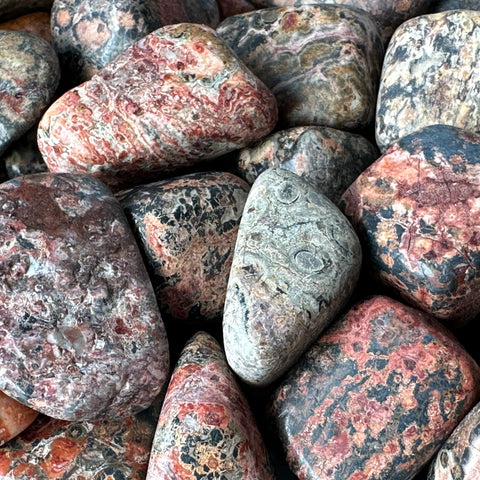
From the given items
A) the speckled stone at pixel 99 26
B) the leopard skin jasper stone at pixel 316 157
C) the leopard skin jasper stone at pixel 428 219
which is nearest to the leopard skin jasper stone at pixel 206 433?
the leopard skin jasper stone at pixel 428 219

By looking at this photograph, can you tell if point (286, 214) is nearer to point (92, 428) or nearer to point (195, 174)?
point (195, 174)

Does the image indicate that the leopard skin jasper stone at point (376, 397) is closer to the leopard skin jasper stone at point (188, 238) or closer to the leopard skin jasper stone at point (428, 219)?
the leopard skin jasper stone at point (428, 219)

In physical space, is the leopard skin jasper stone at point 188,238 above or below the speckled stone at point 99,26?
below

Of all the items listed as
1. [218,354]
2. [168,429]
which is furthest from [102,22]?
[168,429]

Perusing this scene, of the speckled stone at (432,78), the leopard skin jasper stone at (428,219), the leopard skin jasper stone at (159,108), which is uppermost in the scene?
the leopard skin jasper stone at (159,108)

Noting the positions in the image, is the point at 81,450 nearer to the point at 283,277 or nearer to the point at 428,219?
the point at 283,277

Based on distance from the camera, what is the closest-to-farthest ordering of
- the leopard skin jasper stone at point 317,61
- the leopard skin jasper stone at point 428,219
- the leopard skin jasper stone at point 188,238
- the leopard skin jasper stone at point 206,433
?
the leopard skin jasper stone at point 206,433 < the leopard skin jasper stone at point 428,219 < the leopard skin jasper stone at point 188,238 < the leopard skin jasper stone at point 317,61

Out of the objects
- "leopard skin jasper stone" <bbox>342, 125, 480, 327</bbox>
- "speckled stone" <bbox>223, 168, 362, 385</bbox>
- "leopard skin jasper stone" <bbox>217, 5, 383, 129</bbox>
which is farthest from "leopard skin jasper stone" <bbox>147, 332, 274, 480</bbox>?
"leopard skin jasper stone" <bbox>217, 5, 383, 129</bbox>

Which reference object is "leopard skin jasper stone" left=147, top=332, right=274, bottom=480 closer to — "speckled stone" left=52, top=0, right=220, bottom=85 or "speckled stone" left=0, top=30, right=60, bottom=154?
"speckled stone" left=0, top=30, right=60, bottom=154
